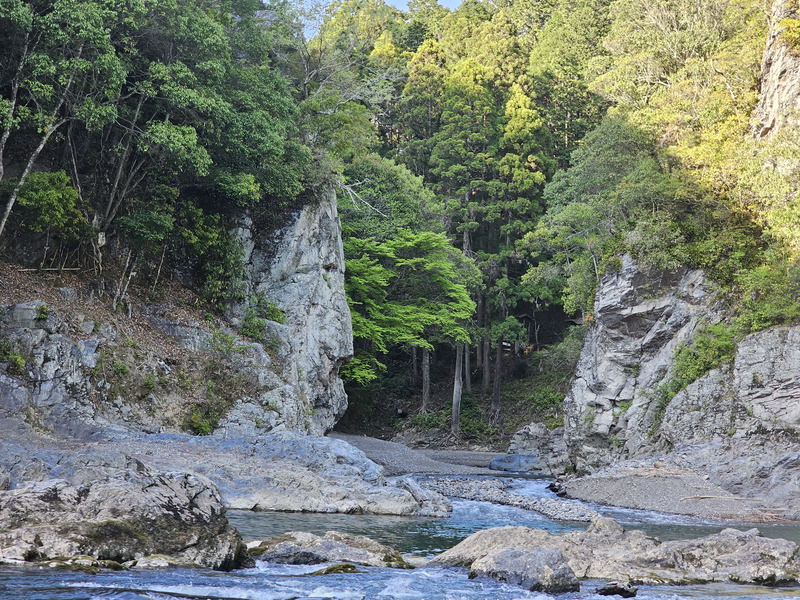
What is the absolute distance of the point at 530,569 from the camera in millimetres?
8875

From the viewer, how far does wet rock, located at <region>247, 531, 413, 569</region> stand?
971 centimetres

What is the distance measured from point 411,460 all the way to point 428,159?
23.6 m

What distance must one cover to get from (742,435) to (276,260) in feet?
56.8

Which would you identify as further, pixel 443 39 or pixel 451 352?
pixel 443 39

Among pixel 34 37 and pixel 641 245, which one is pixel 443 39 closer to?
pixel 641 245

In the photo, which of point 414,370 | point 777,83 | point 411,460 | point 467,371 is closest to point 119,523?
point 411,460

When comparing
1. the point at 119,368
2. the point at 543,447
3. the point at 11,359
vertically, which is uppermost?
the point at 11,359

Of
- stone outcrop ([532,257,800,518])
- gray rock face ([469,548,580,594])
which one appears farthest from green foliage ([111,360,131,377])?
stone outcrop ([532,257,800,518])

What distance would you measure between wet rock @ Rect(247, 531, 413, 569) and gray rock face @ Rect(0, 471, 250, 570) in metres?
0.67

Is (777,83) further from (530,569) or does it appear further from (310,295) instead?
(530,569)

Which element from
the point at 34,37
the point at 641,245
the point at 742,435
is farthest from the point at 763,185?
the point at 34,37

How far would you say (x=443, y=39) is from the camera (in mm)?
47594

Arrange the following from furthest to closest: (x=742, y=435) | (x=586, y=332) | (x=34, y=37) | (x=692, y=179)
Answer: (x=586, y=332), (x=692, y=179), (x=742, y=435), (x=34, y=37)

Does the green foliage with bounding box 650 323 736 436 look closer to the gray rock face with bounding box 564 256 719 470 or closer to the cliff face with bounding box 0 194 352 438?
the gray rock face with bounding box 564 256 719 470
